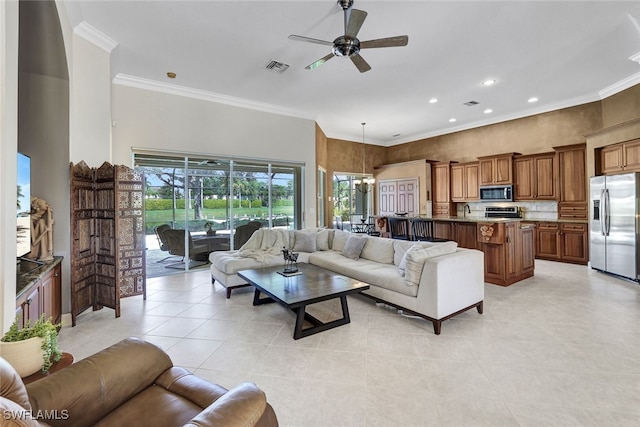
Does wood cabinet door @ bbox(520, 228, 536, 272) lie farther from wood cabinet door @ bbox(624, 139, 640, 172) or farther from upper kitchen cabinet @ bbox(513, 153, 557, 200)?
upper kitchen cabinet @ bbox(513, 153, 557, 200)

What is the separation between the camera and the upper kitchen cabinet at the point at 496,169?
22.4 ft

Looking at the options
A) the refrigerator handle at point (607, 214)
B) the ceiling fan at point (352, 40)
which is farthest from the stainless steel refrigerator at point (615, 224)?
the ceiling fan at point (352, 40)

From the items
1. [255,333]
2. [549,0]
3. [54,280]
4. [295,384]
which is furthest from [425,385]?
[549,0]

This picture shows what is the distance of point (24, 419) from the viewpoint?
716 millimetres

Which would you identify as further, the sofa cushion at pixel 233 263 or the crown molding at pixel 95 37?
the sofa cushion at pixel 233 263

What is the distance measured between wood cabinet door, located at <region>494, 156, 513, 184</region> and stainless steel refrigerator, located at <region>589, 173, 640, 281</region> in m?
1.65

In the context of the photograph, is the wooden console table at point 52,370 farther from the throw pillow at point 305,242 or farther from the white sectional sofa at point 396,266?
the throw pillow at point 305,242

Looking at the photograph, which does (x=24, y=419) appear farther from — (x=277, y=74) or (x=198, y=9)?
(x=277, y=74)

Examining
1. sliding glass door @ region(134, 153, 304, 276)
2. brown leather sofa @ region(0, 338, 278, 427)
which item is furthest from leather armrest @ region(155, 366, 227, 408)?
sliding glass door @ region(134, 153, 304, 276)

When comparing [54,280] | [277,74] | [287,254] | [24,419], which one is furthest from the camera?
[277,74]

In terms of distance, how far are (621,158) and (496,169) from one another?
234cm

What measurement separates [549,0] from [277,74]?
3.60m

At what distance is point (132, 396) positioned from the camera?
131cm

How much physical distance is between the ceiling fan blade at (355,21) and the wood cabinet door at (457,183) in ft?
20.0
